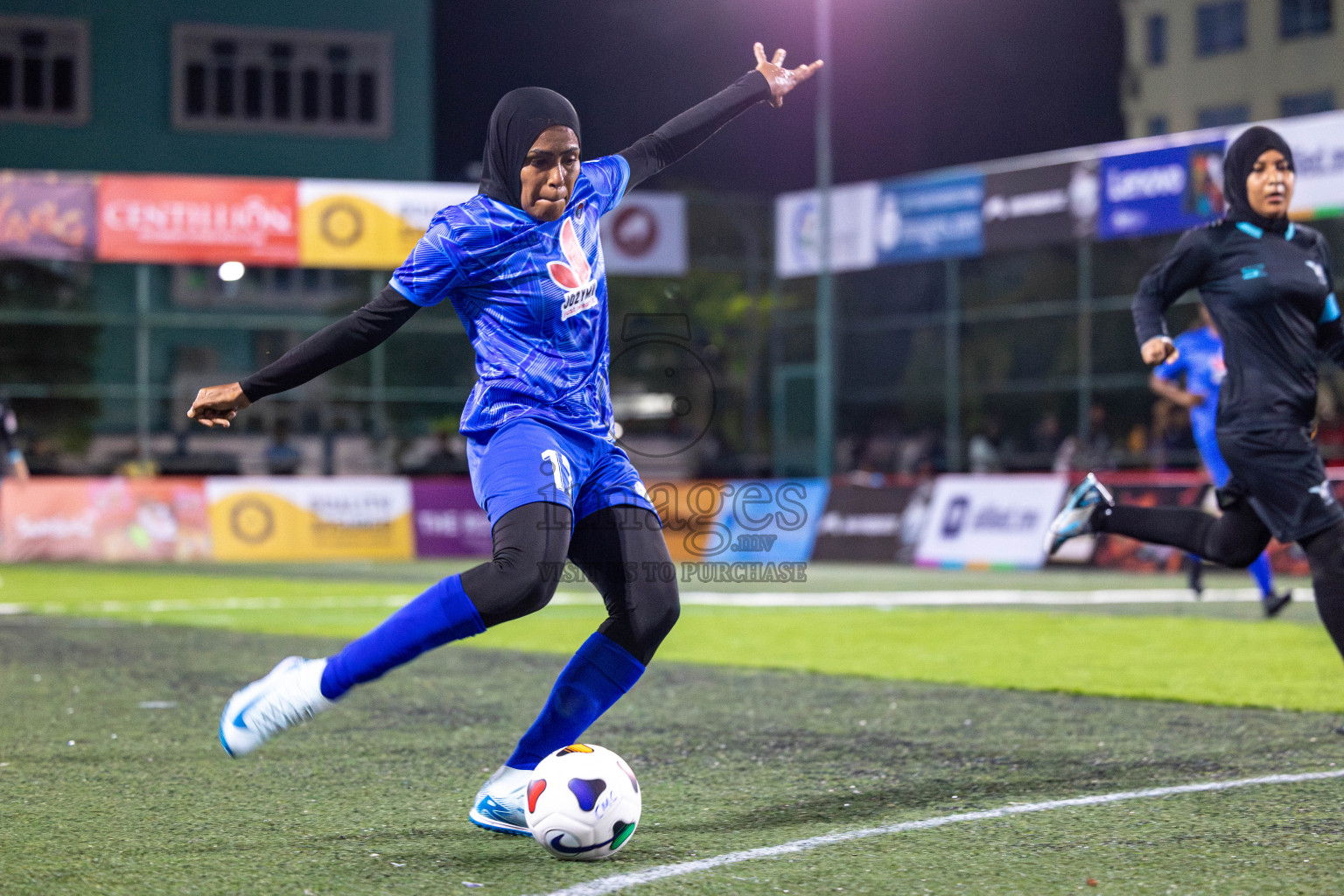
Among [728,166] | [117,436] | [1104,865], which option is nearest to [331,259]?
[117,436]

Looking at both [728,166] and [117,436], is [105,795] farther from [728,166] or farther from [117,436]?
[728,166]

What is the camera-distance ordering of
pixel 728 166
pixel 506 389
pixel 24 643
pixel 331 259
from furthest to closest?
pixel 728 166, pixel 331 259, pixel 24 643, pixel 506 389

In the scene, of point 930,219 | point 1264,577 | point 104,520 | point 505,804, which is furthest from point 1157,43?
point 505,804

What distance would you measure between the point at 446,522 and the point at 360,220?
19.8 ft

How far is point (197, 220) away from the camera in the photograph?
2566 cm

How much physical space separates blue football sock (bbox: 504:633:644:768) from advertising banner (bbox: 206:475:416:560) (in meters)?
18.4

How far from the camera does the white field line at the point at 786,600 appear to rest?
1359 centimetres

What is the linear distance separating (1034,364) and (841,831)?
1202 inches

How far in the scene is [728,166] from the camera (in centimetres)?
4278

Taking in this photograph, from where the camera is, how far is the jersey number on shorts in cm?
433

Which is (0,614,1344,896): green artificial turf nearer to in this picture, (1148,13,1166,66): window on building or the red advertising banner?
the red advertising banner

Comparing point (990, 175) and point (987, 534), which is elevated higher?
point (990, 175)

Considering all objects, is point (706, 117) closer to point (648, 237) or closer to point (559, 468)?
point (559, 468)

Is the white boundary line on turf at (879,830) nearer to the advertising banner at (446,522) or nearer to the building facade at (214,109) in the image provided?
the advertising banner at (446,522)
